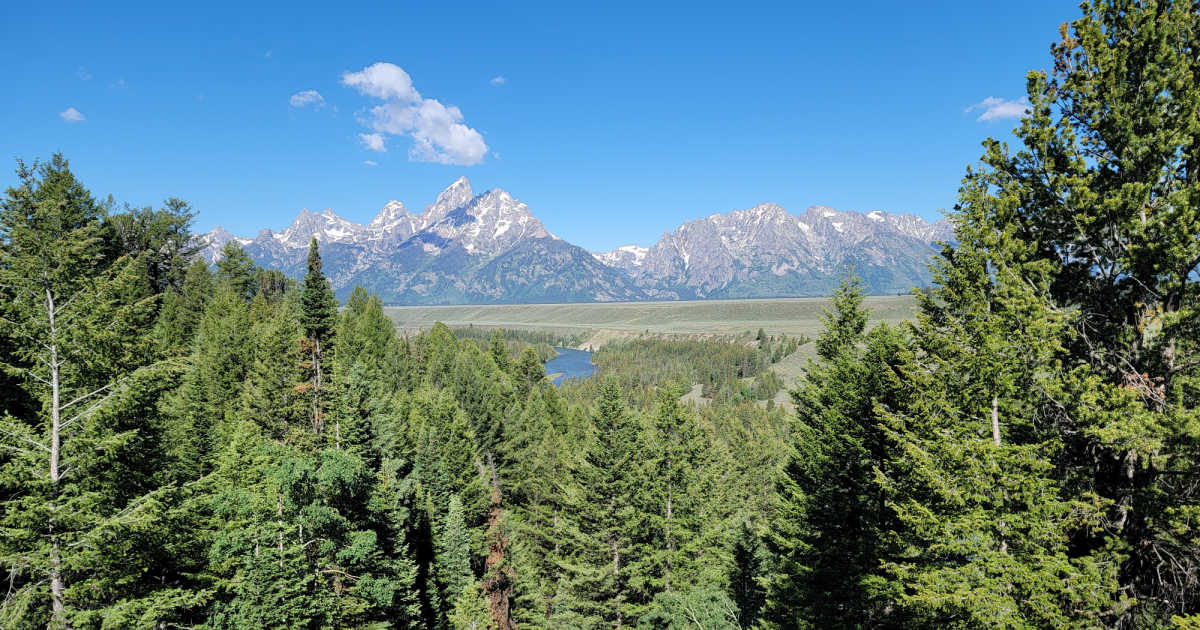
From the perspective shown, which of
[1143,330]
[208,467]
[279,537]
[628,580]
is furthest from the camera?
[628,580]

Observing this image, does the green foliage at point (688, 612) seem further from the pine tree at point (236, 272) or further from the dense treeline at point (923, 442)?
the pine tree at point (236, 272)

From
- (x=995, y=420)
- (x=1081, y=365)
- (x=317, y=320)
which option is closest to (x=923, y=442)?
(x=995, y=420)

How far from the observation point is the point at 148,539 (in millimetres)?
11539

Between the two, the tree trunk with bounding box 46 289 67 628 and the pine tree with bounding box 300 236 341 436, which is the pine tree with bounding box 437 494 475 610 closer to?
the pine tree with bounding box 300 236 341 436

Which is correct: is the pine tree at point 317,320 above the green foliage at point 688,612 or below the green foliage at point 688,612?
above

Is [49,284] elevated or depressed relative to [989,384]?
elevated

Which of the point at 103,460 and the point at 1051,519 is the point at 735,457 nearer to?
the point at 1051,519

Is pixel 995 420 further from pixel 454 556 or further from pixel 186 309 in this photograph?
pixel 186 309

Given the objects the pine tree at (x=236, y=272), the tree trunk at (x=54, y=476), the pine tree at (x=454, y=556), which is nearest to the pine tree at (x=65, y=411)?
the tree trunk at (x=54, y=476)

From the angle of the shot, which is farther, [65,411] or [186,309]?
[186,309]

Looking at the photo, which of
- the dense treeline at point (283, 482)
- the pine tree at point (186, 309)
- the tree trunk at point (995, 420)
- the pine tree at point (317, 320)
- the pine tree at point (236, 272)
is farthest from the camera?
the pine tree at point (236, 272)

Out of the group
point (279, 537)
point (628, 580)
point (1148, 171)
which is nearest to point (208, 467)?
point (279, 537)

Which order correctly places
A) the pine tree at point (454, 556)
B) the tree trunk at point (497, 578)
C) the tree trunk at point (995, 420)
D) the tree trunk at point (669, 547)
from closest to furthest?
the tree trunk at point (995, 420), the tree trunk at point (669, 547), the pine tree at point (454, 556), the tree trunk at point (497, 578)

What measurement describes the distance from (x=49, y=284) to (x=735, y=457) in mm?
61310
